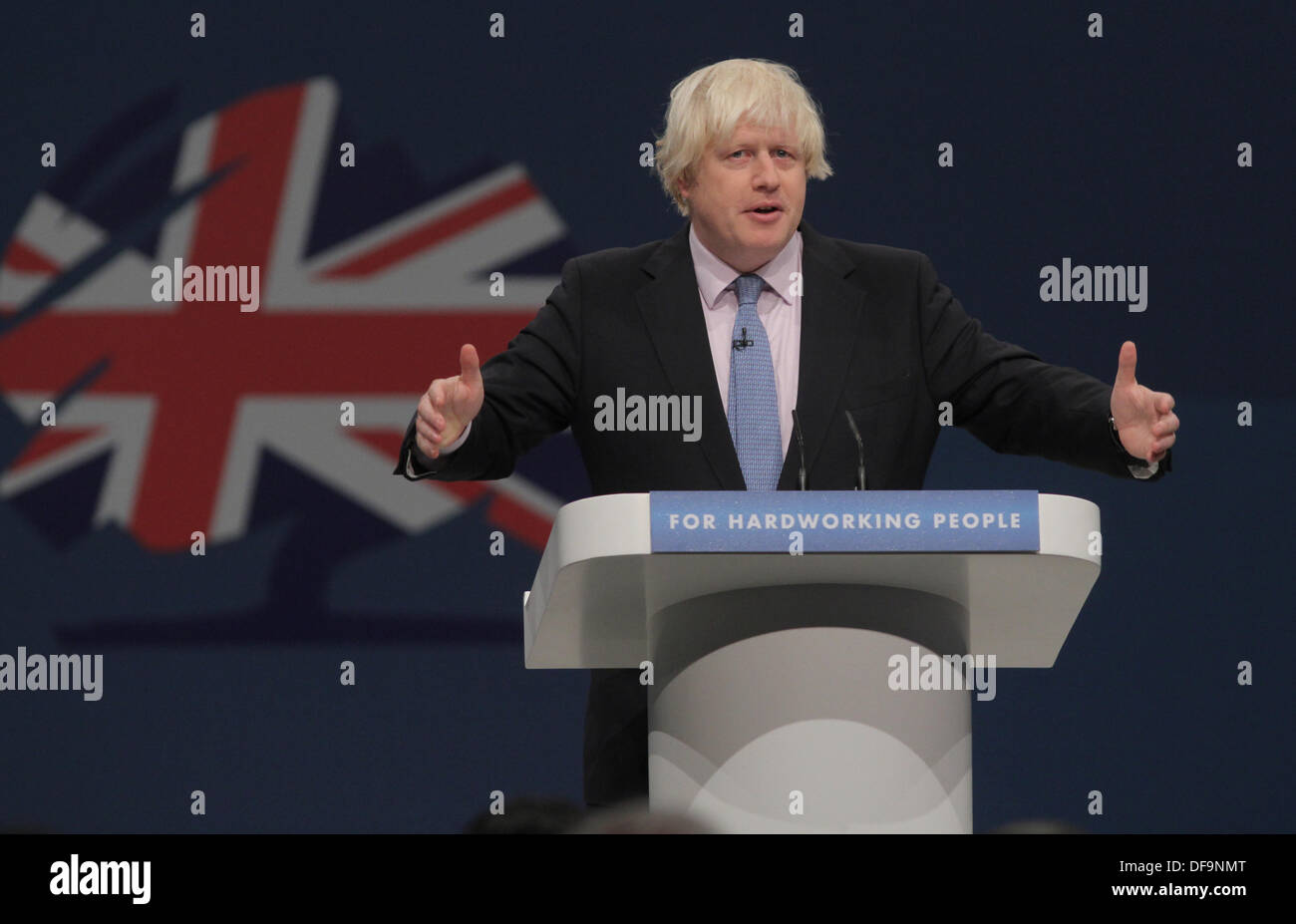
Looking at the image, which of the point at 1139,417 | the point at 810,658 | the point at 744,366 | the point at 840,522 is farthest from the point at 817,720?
the point at 744,366

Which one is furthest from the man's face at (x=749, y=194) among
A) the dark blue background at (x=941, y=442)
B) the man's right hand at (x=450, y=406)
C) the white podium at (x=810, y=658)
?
the dark blue background at (x=941, y=442)

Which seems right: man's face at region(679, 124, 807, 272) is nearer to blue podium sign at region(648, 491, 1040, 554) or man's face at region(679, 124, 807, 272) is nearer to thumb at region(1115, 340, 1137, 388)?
thumb at region(1115, 340, 1137, 388)

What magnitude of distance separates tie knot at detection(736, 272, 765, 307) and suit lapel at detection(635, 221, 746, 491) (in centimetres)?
6

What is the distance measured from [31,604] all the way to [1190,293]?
8.95 feet

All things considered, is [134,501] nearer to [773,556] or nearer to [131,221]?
[131,221]

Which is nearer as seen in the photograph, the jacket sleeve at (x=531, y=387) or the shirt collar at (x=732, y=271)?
the jacket sleeve at (x=531, y=387)

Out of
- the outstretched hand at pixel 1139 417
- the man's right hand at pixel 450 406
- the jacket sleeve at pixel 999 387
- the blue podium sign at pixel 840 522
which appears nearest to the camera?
the blue podium sign at pixel 840 522

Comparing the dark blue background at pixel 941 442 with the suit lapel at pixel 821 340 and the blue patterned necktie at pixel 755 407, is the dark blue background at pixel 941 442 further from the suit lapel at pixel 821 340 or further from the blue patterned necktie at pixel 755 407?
the blue patterned necktie at pixel 755 407

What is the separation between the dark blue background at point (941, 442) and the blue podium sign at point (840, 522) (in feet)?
7.92

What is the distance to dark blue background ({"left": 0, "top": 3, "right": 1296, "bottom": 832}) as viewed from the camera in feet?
14.2

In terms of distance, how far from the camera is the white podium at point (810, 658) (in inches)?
80.7

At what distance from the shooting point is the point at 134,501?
4.49 metres

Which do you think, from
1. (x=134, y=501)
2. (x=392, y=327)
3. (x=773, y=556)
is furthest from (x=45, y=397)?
(x=773, y=556)

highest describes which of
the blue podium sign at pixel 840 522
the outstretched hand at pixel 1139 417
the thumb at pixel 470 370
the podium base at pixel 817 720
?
the thumb at pixel 470 370
